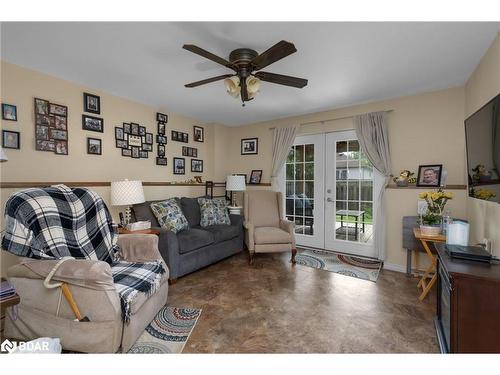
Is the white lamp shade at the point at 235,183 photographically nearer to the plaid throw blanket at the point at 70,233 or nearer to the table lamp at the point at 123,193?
the table lamp at the point at 123,193

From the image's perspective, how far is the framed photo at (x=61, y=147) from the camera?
99.6 inches

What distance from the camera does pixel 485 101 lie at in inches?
79.9

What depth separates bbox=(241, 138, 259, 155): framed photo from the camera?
4477mm

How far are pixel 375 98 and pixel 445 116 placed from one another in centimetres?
81

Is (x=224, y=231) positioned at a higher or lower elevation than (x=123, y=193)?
lower

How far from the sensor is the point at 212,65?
7.38 feet

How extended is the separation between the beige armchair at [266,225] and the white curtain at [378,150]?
3.81 ft

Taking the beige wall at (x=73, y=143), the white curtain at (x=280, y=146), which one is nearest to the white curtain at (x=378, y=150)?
the white curtain at (x=280, y=146)

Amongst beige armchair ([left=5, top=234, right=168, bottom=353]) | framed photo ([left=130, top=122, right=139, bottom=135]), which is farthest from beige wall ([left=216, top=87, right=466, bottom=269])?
beige armchair ([left=5, top=234, right=168, bottom=353])

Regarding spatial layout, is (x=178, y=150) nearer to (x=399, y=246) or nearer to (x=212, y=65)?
(x=212, y=65)

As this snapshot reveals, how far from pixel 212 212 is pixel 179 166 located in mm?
1005

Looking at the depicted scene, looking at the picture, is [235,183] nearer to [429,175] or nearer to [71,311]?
[429,175]

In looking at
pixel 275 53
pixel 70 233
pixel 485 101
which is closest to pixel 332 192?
pixel 485 101
